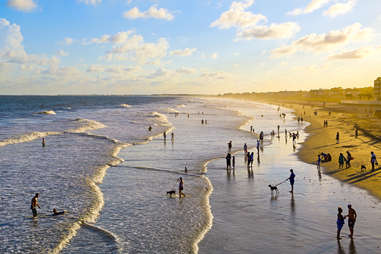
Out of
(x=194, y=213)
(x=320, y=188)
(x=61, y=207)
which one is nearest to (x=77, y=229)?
(x=61, y=207)

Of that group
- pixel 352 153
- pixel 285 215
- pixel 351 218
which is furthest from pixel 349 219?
pixel 352 153

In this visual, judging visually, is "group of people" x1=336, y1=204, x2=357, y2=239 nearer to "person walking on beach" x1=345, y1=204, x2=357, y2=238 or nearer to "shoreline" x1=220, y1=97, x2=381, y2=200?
"person walking on beach" x1=345, y1=204, x2=357, y2=238

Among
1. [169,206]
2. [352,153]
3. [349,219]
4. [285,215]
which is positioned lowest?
[169,206]

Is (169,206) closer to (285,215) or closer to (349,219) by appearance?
(285,215)

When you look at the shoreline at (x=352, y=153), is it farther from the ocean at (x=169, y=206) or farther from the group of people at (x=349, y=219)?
the group of people at (x=349, y=219)

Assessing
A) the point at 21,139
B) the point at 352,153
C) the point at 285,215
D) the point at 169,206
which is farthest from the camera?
the point at 21,139

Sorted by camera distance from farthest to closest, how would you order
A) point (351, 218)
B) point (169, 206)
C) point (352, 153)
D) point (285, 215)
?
point (352, 153) < point (169, 206) < point (285, 215) < point (351, 218)

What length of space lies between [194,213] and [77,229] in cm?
545

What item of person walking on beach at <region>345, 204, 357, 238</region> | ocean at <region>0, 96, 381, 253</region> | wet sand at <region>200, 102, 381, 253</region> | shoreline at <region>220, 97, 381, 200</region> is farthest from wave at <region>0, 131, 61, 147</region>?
person walking on beach at <region>345, 204, 357, 238</region>

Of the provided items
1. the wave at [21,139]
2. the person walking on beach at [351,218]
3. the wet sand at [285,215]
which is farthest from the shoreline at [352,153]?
the wave at [21,139]

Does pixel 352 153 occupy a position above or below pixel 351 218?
below

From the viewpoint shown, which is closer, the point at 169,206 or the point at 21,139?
the point at 169,206

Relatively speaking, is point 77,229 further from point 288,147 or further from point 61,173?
point 288,147

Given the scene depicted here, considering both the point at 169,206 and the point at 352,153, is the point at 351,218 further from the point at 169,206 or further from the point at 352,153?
the point at 352,153
